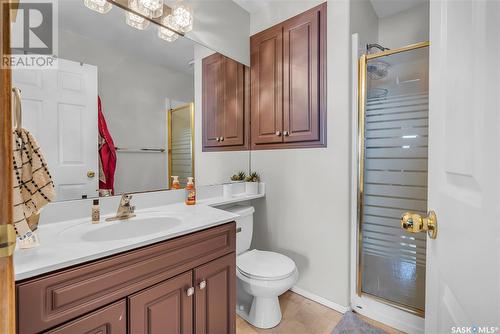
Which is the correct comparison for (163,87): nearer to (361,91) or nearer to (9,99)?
(9,99)

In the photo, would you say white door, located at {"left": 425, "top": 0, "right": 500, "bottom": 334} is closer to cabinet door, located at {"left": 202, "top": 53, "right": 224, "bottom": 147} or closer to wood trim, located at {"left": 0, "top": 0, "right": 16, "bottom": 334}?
wood trim, located at {"left": 0, "top": 0, "right": 16, "bottom": 334}

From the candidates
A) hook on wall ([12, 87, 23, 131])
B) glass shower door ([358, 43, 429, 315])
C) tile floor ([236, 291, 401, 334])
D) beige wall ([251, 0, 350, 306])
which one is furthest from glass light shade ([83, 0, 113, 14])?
tile floor ([236, 291, 401, 334])

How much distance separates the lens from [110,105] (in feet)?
4.52

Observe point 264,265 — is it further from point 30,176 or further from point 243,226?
point 30,176

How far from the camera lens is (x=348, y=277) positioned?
1775 mm

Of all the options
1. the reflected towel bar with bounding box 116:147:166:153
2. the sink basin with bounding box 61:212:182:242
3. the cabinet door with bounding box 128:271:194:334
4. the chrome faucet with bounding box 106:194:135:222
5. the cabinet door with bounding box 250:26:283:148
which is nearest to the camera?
the cabinet door with bounding box 128:271:194:334

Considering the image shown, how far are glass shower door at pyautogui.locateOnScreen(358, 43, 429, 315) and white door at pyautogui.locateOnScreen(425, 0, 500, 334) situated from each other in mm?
1182

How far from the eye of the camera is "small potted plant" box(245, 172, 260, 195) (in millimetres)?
2160

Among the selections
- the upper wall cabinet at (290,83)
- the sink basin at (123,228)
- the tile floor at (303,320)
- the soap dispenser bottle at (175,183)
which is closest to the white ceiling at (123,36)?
the upper wall cabinet at (290,83)

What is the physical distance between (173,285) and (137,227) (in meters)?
0.41

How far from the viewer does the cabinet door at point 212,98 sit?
1963mm

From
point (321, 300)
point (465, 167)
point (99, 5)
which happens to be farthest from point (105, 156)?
point (321, 300)

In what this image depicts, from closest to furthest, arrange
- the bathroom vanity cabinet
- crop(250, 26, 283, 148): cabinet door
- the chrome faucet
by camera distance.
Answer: the bathroom vanity cabinet → the chrome faucet → crop(250, 26, 283, 148): cabinet door

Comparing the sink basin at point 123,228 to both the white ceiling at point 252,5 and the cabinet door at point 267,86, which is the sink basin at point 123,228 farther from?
the white ceiling at point 252,5
